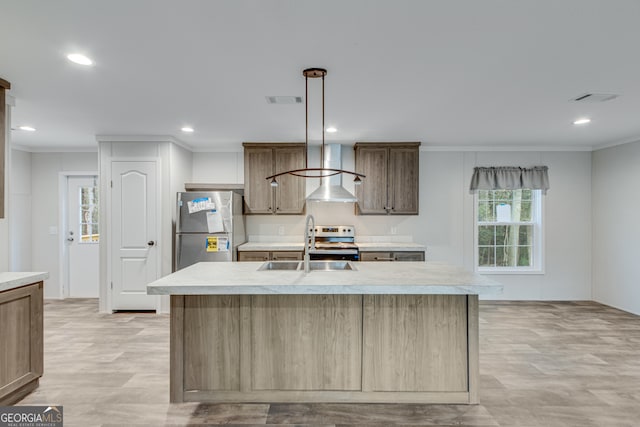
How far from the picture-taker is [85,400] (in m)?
2.49

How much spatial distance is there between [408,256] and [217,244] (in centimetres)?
254

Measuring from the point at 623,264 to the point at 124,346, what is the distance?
633 centimetres

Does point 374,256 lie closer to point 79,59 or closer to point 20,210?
point 79,59

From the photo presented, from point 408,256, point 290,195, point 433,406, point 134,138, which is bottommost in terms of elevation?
point 433,406

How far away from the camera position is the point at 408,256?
15.2ft

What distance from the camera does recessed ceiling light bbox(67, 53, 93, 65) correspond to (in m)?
2.22

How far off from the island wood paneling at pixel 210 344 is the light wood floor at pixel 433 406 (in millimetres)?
180

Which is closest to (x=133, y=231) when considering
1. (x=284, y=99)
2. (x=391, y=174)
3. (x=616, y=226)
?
(x=284, y=99)

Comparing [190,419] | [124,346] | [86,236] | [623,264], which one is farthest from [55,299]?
[623,264]

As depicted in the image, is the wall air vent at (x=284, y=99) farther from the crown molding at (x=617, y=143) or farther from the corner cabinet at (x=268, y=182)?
the crown molding at (x=617, y=143)

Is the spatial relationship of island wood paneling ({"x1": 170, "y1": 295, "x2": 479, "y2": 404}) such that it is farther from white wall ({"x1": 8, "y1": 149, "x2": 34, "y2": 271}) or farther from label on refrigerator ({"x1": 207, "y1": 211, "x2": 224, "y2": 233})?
white wall ({"x1": 8, "y1": 149, "x2": 34, "y2": 271})

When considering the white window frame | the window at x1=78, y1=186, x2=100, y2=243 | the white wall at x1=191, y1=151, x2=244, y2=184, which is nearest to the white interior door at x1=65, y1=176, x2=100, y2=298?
the window at x1=78, y1=186, x2=100, y2=243

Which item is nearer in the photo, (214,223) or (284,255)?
(214,223)

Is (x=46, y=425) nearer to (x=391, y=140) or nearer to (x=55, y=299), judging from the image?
(x=55, y=299)
